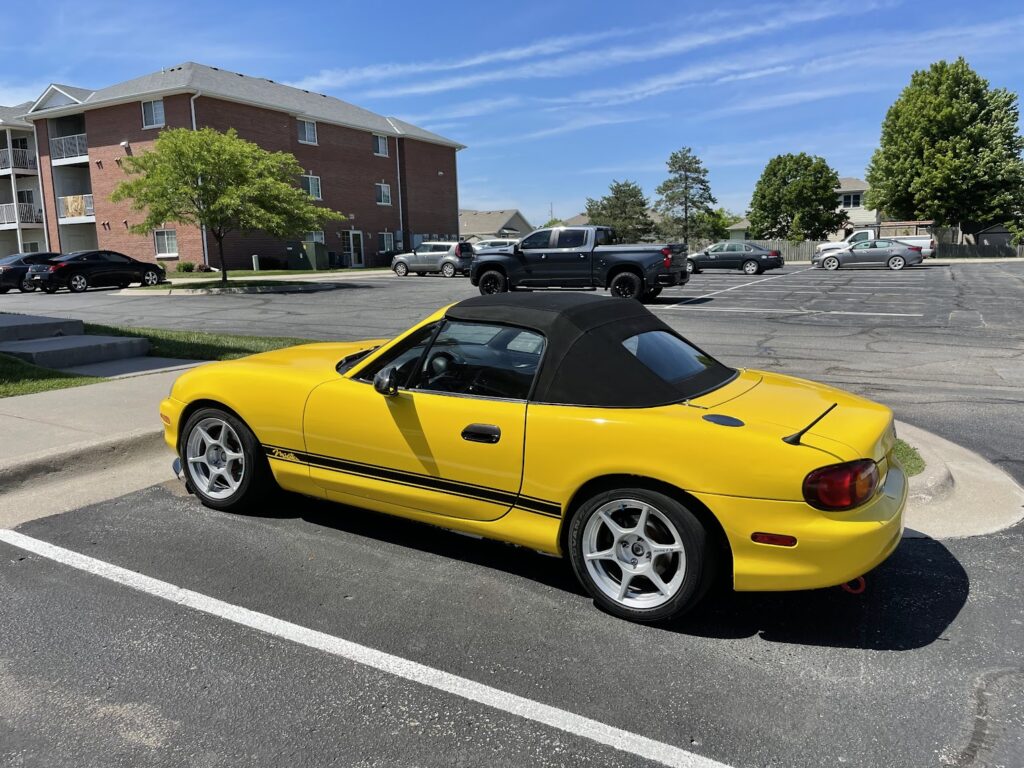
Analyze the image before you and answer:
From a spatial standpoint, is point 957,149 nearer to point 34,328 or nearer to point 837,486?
point 34,328

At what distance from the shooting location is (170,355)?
1020 cm

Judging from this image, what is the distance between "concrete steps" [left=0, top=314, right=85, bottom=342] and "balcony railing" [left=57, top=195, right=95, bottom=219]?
110ft

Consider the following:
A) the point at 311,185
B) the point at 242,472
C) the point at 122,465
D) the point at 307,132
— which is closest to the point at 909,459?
the point at 242,472

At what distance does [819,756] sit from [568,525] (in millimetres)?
1373

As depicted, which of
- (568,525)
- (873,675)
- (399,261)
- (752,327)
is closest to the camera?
(873,675)

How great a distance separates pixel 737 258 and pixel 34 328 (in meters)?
30.6

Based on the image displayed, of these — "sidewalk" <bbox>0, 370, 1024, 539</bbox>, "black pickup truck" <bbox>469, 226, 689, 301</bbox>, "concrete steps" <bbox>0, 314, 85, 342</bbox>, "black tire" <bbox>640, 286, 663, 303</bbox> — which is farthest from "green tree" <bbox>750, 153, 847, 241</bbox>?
"sidewalk" <bbox>0, 370, 1024, 539</bbox>

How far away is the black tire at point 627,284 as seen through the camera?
58.5ft

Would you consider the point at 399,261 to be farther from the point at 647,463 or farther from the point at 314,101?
the point at 647,463

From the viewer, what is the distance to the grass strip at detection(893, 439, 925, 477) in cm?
511

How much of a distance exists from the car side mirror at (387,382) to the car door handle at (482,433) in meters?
0.46

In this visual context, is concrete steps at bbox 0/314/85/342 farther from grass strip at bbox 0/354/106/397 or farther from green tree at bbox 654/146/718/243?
green tree at bbox 654/146/718/243

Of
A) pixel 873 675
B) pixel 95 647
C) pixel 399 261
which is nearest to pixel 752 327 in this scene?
pixel 873 675

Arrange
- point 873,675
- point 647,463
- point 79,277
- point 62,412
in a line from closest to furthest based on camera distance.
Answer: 1. point 873,675
2. point 647,463
3. point 62,412
4. point 79,277
